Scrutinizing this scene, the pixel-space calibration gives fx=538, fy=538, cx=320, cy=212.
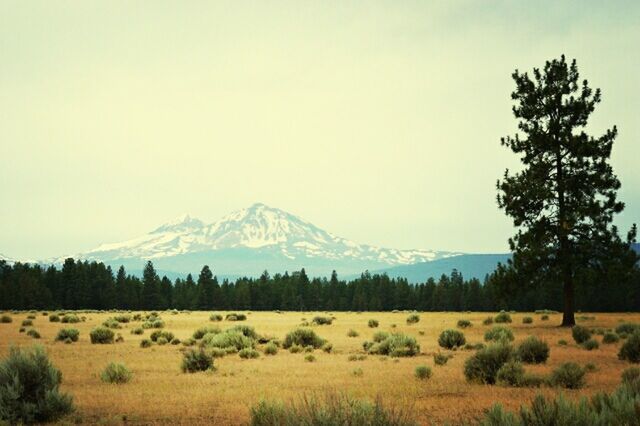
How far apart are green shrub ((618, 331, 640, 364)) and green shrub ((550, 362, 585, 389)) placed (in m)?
6.36

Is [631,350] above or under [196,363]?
above

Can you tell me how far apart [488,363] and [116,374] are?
11.4 m

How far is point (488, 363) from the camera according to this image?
16047 millimetres

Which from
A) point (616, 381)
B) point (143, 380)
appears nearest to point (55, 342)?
point (143, 380)

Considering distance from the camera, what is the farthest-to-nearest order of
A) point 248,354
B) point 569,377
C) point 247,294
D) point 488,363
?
point 247,294
point 248,354
point 488,363
point 569,377

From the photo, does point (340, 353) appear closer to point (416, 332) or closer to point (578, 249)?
point (416, 332)

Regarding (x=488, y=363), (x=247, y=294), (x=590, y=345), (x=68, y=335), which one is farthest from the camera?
(x=247, y=294)

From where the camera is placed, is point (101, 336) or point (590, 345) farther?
point (101, 336)

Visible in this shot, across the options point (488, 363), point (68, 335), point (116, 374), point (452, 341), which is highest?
point (488, 363)

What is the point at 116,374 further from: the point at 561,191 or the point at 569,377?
the point at 561,191

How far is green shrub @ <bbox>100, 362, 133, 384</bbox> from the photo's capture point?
16.7 meters

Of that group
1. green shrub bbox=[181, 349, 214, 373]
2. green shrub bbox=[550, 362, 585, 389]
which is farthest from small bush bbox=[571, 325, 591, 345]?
green shrub bbox=[181, 349, 214, 373]

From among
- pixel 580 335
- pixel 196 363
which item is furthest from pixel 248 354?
→ pixel 580 335

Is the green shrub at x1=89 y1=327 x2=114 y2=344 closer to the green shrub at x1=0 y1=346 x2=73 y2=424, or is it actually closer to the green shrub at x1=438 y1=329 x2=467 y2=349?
the green shrub at x1=438 y1=329 x2=467 y2=349
